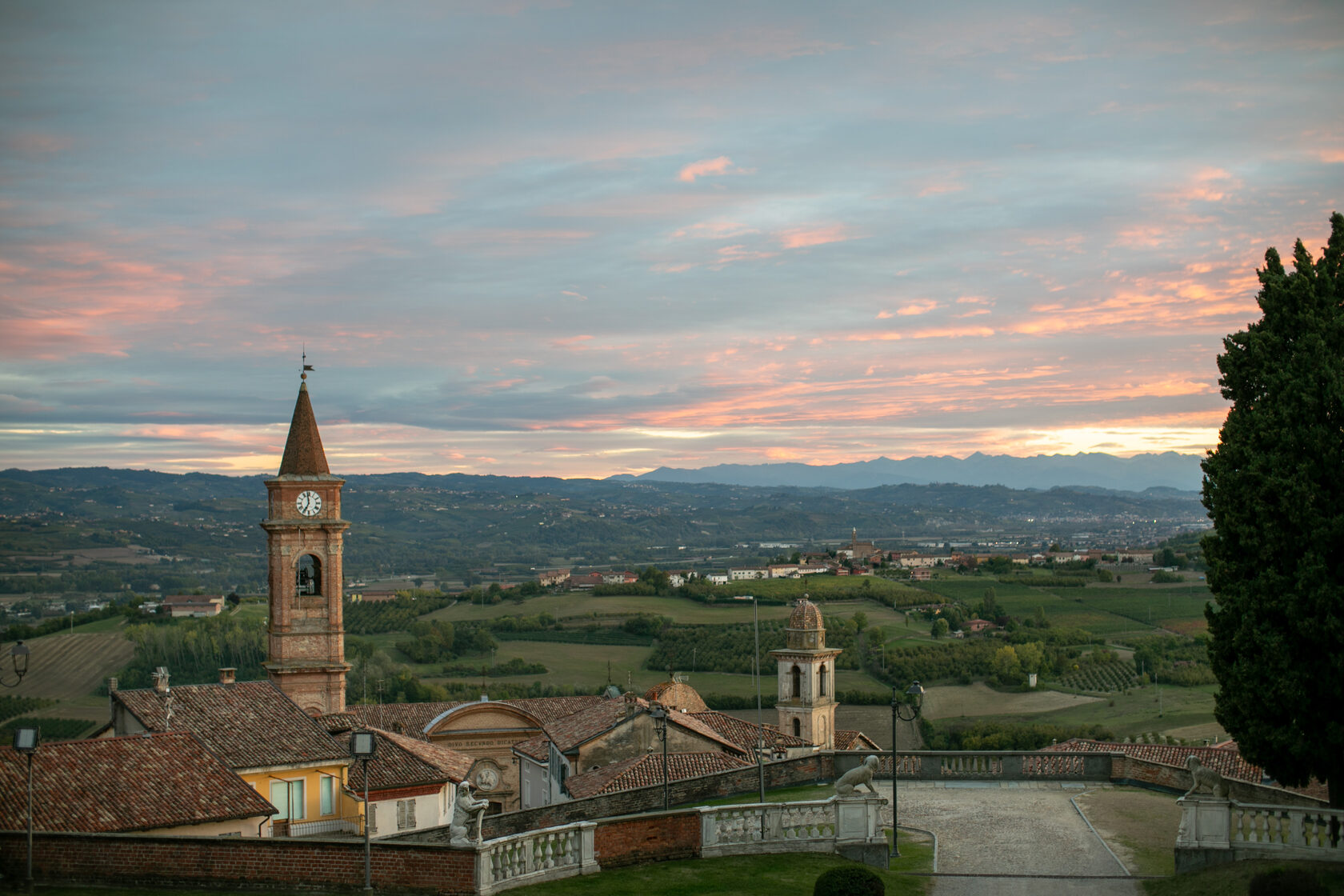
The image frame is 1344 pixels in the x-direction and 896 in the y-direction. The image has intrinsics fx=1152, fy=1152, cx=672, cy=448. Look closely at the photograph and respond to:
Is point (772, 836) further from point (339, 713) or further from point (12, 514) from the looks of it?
point (12, 514)

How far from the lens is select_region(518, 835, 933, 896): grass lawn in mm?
16938

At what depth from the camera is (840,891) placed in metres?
14.8

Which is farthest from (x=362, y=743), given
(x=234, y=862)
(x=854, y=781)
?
(x=854, y=781)

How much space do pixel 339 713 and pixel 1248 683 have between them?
28.0 meters

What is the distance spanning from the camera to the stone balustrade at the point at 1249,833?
16781mm

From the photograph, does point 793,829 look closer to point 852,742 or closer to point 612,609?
point 852,742

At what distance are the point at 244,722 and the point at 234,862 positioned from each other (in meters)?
13.0

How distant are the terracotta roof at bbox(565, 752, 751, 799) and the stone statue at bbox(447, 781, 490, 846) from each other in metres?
11.8

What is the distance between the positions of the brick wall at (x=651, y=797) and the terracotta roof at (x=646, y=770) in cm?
271

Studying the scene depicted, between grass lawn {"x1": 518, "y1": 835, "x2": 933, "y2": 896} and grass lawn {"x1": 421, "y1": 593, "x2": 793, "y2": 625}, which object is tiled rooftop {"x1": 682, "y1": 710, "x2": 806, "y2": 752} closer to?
grass lawn {"x1": 518, "y1": 835, "x2": 933, "y2": 896}

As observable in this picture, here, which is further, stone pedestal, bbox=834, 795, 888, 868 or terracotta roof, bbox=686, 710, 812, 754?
terracotta roof, bbox=686, 710, 812, 754

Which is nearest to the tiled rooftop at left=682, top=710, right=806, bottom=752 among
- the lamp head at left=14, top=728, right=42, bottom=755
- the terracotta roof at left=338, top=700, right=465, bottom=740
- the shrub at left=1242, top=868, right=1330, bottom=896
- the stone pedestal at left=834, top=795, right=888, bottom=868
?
the terracotta roof at left=338, top=700, right=465, bottom=740

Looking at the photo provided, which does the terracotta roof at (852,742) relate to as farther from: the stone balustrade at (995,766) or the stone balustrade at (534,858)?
the stone balustrade at (534,858)

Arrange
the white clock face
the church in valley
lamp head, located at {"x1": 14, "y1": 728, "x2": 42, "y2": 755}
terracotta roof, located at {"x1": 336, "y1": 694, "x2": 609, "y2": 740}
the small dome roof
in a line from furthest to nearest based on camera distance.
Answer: terracotta roof, located at {"x1": 336, "y1": 694, "x2": 609, "y2": 740} < the small dome roof < the white clock face < the church in valley < lamp head, located at {"x1": 14, "y1": 728, "x2": 42, "y2": 755}
